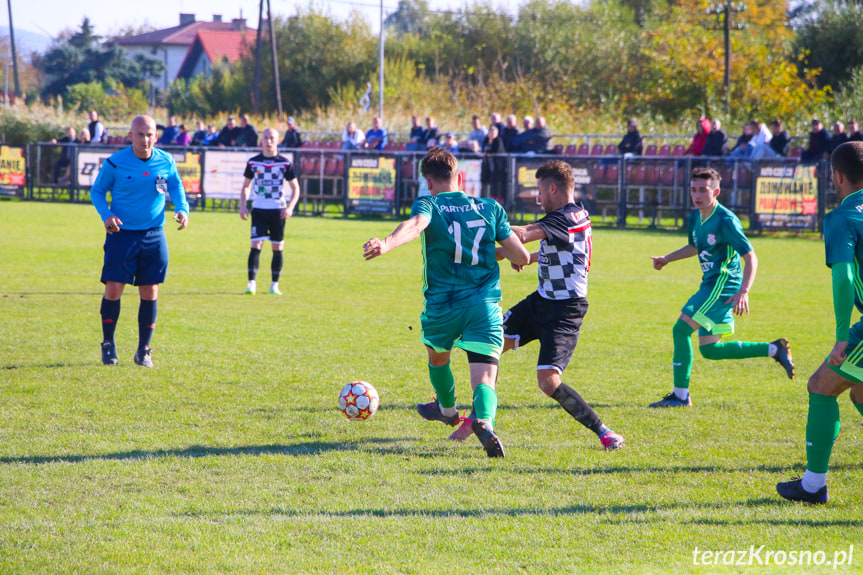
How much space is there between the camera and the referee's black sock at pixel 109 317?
750 centimetres

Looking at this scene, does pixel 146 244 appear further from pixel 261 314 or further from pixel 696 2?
pixel 696 2

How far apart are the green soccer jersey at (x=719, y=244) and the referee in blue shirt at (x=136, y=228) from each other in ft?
13.7

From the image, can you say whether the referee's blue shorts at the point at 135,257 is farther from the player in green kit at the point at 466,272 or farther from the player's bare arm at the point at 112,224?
the player in green kit at the point at 466,272

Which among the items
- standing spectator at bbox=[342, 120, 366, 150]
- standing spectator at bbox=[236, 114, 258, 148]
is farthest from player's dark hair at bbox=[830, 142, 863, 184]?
standing spectator at bbox=[236, 114, 258, 148]

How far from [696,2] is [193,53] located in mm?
56320

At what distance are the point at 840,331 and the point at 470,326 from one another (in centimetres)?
199

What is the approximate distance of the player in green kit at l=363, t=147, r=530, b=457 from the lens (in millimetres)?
5055

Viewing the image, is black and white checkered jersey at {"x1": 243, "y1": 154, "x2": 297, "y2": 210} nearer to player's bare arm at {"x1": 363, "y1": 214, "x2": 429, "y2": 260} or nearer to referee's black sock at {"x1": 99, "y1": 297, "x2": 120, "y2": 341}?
referee's black sock at {"x1": 99, "y1": 297, "x2": 120, "y2": 341}

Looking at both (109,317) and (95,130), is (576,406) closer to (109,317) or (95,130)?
(109,317)

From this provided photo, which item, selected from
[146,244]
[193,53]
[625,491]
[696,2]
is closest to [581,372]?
[625,491]

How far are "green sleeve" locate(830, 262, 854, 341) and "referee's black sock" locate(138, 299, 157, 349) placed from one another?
5.38 metres

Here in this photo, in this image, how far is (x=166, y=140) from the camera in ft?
91.5

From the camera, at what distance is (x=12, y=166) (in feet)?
90.0

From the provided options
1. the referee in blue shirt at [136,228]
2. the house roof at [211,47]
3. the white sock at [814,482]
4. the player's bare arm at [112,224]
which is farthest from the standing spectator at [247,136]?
the house roof at [211,47]
